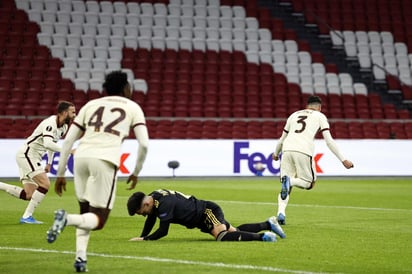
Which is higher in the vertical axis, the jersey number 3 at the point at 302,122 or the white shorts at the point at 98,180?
the jersey number 3 at the point at 302,122

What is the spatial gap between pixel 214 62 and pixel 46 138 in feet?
73.0

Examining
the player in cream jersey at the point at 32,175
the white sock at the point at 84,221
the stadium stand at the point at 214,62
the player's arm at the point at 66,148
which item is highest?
the stadium stand at the point at 214,62

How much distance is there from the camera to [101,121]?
857 cm

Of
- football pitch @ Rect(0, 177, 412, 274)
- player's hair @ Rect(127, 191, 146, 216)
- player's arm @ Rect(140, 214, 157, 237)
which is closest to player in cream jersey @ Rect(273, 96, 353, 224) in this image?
football pitch @ Rect(0, 177, 412, 274)

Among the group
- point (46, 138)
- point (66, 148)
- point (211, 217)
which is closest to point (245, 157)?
point (46, 138)

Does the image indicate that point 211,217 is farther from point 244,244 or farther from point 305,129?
point 305,129

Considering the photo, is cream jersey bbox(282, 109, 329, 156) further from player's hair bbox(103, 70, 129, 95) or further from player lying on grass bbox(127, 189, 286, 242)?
player's hair bbox(103, 70, 129, 95)

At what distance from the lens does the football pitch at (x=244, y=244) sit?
906cm

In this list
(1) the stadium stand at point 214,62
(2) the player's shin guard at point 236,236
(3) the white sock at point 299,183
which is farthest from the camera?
(1) the stadium stand at point 214,62

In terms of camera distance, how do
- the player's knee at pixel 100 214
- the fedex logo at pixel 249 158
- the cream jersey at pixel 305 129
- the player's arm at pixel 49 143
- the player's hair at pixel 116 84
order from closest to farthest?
the player's knee at pixel 100 214 < the player's hair at pixel 116 84 < the player's arm at pixel 49 143 < the cream jersey at pixel 305 129 < the fedex logo at pixel 249 158

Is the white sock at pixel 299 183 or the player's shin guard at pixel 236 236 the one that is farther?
the white sock at pixel 299 183

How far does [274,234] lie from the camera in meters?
11.5

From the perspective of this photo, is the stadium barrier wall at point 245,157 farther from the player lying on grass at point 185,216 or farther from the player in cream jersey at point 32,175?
the player lying on grass at point 185,216

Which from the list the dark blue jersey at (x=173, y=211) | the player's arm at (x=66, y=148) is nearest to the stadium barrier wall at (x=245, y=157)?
the dark blue jersey at (x=173, y=211)
